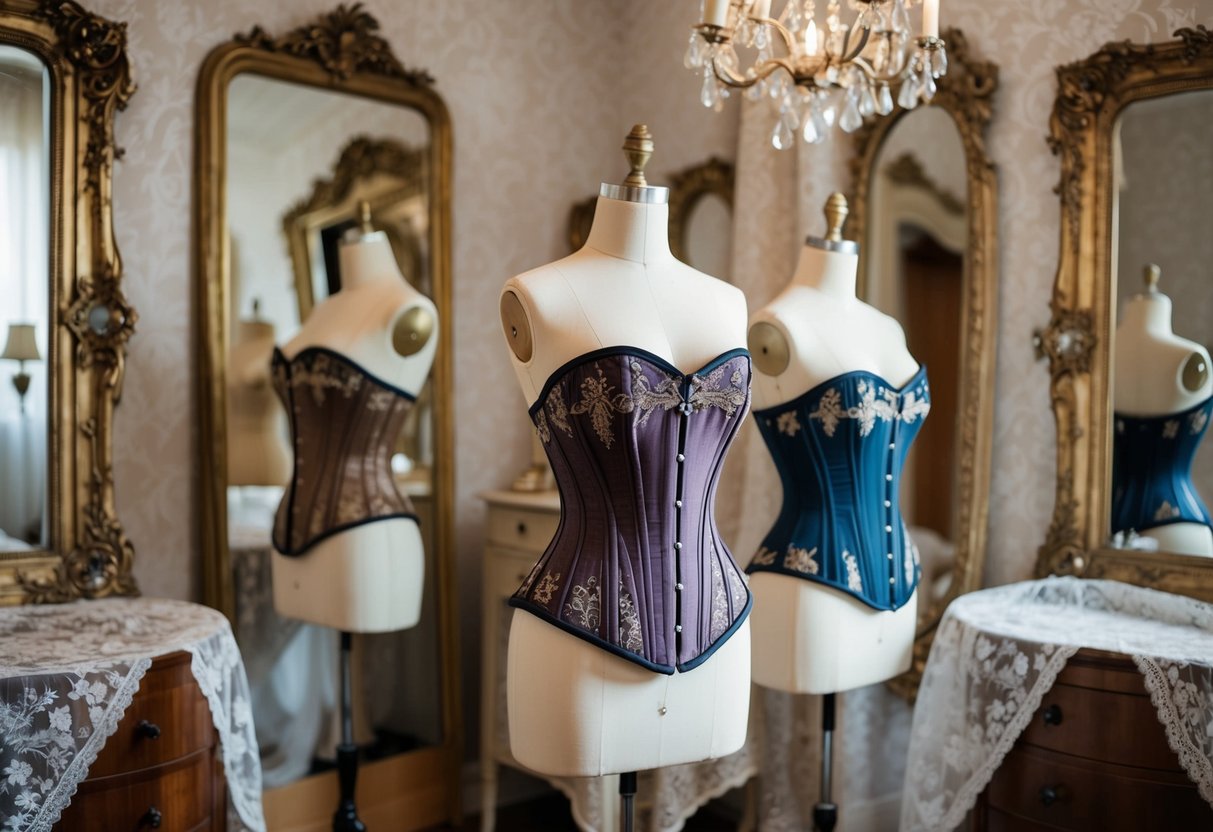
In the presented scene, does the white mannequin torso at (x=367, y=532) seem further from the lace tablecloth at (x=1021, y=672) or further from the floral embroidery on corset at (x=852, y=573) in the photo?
the lace tablecloth at (x=1021, y=672)

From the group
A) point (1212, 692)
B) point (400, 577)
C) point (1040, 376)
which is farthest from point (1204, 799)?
point (400, 577)

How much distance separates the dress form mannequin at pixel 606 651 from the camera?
64.2 inches

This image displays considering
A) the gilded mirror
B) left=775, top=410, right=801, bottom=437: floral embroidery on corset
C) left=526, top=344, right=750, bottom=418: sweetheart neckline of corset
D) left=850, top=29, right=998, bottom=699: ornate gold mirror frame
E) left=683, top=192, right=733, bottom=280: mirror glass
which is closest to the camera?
left=526, top=344, right=750, bottom=418: sweetheart neckline of corset

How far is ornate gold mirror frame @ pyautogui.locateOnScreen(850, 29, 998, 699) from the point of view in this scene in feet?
8.52

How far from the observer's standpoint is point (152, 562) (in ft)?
8.87

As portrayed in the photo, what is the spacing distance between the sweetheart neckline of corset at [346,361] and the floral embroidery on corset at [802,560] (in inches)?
41.6

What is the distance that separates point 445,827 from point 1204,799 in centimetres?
213

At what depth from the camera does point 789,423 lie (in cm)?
221

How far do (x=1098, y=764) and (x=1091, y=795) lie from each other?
6 centimetres

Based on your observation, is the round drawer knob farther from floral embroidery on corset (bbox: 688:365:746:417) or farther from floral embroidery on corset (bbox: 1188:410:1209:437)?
floral embroidery on corset (bbox: 1188:410:1209:437)

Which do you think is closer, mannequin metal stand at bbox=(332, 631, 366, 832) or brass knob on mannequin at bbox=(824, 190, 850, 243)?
brass knob on mannequin at bbox=(824, 190, 850, 243)

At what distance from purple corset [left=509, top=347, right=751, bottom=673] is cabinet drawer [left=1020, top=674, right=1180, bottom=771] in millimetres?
753

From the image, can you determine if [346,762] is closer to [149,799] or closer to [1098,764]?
[149,799]

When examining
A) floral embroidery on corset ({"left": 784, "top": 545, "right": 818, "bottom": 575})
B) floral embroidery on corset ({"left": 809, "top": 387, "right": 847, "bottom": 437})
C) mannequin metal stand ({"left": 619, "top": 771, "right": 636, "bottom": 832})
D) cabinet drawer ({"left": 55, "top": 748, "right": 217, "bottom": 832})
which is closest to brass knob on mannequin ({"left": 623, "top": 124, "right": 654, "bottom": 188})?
floral embroidery on corset ({"left": 809, "top": 387, "right": 847, "bottom": 437})
